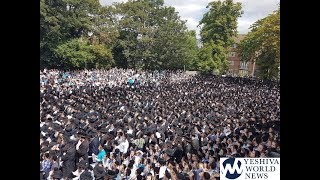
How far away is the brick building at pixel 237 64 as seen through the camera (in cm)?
773

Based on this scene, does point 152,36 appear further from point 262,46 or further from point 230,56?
point 262,46

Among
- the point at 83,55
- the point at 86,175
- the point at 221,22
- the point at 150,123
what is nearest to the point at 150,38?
the point at 83,55

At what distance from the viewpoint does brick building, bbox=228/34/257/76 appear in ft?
25.3

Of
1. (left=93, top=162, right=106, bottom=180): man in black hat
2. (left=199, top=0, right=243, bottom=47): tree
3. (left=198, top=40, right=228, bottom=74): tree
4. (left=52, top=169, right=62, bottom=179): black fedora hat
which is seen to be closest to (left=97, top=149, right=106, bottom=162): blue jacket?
(left=93, top=162, right=106, bottom=180): man in black hat

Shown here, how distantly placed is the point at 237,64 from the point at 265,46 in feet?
2.38

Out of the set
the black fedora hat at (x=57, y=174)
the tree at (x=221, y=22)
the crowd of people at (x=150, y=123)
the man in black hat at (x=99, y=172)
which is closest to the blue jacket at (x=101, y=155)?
the crowd of people at (x=150, y=123)

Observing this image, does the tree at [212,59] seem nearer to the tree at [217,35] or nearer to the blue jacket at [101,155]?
the tree at [217,35]

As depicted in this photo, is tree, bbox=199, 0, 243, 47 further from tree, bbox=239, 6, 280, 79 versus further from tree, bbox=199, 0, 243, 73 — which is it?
tree, bbox=239, 6, 280, 79

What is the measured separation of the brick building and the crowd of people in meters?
0.21

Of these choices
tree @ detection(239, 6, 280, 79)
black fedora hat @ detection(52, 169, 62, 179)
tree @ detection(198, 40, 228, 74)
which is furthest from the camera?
tree @ detection(198, 40, 228, 74)
